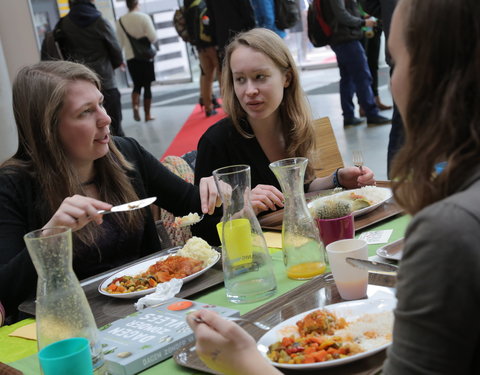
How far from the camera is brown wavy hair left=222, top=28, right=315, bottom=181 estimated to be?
2.63m

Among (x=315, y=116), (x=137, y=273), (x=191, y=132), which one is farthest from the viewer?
(x=191, y=132)

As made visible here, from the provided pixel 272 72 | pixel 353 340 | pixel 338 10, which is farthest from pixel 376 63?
pixel 353 340

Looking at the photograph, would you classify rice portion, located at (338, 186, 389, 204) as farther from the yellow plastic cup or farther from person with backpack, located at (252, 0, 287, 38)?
person with backpack, located at (252, 0, 287, 38)

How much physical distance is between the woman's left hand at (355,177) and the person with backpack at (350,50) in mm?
4257

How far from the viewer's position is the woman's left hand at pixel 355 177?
2357 mm

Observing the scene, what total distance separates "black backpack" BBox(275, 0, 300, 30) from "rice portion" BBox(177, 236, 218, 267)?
480 cm

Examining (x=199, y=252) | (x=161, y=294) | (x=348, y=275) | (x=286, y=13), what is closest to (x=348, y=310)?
(x=348, y=275)

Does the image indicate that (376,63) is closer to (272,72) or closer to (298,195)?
(272,72)

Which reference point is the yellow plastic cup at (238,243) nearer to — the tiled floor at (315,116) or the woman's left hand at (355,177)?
the woman's left hand at (355,177)

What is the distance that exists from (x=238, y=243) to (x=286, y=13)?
5.09 m

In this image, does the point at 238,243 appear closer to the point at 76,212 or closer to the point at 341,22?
the point at 76,212

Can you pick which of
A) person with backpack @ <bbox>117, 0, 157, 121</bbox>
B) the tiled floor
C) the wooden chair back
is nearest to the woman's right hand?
the wooden chair back

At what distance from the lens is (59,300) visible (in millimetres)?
1198

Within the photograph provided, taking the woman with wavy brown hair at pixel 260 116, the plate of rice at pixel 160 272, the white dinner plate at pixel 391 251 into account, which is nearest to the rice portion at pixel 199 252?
the plate of rice at pixel 160 272
